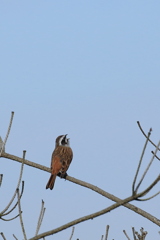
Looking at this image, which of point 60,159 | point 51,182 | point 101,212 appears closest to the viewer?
point 101,212

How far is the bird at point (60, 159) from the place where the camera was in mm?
10504

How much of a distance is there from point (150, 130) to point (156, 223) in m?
2.22

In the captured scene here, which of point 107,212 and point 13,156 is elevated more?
point 13,156

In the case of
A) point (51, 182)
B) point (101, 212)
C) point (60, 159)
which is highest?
point (60, 159)

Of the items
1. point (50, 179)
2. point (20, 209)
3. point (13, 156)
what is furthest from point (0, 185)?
point (50, 179)

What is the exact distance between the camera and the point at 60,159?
11203mm

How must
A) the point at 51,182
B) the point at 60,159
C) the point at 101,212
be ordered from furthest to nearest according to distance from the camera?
the point at 60,159 < the point at 51,182 < the point at 101,212

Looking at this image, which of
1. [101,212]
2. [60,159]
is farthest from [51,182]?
[101,212]

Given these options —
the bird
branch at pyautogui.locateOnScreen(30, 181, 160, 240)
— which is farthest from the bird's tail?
branch at pyautogui.locateOnScreen(30, 181, 160, 240)

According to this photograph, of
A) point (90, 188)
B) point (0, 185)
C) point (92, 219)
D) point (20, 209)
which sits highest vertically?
point (90, 188)

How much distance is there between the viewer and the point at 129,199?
4.62 meters

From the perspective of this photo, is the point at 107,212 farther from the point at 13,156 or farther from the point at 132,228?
the point at 13,156

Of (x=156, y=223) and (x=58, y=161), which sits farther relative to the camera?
(x=58, y=161)

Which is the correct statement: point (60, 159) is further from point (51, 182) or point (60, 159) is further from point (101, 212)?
point (101, 212)
